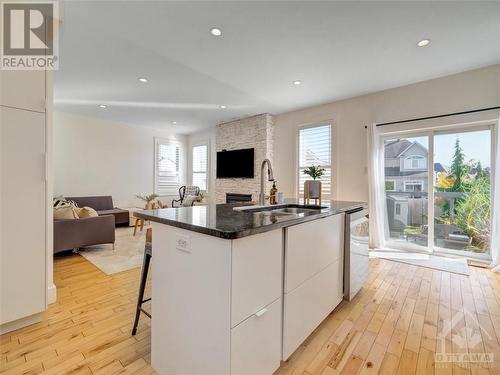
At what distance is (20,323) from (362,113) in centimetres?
515

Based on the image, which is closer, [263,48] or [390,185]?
[263,48]

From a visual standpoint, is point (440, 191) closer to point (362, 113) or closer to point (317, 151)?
point (362, 113)

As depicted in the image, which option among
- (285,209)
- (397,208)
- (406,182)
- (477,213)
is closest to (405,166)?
(406,182)

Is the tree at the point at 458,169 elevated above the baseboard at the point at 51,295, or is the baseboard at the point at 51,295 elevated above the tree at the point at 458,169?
the tree at the point at 458,169

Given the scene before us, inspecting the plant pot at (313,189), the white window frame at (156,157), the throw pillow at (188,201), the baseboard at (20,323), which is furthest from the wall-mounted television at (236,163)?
the baseboard at (20,323)

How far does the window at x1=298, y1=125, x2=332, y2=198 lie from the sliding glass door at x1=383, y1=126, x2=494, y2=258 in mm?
1010

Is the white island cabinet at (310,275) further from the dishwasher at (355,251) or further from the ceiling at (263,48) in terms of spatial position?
the ceiling at (263,48)

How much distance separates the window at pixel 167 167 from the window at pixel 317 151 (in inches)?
171

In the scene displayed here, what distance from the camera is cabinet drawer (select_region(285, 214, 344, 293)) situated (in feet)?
4.45

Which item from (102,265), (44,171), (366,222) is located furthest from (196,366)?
(102,265)

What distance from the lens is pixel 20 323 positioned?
175cm

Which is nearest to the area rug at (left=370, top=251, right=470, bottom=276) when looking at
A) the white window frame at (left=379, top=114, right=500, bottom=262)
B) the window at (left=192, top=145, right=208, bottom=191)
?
the white window frame at (left=379, top=114, right=500, bottom=262)

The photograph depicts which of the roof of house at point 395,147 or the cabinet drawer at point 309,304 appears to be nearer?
the cabinet drawer at point 309,304

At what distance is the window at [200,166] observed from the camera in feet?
23.6
